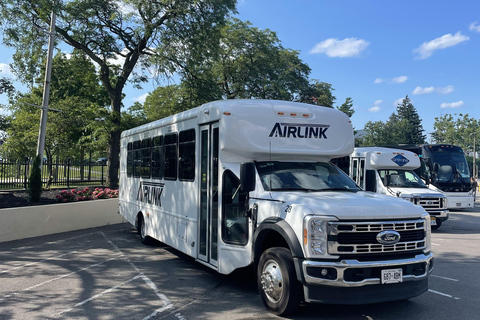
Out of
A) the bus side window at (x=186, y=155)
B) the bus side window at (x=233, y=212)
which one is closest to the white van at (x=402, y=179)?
the bus side window at (x=186, y=155)

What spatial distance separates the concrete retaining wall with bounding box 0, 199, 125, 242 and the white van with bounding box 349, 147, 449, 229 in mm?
8758

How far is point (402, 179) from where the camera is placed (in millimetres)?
13938

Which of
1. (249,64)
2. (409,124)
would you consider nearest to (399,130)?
(409,124)

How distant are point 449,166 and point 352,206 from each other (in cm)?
1630

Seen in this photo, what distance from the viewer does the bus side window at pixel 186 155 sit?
24.5 ft

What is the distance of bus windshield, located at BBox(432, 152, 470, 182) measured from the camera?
18.4m

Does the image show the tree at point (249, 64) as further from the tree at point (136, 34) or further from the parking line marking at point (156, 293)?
Answer: the parking line marking at point (156, 293)

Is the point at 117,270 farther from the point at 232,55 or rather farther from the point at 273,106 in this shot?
the point at 232,55

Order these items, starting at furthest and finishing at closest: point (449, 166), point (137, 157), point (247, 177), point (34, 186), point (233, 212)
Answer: point (449, 166) < point (34, 186) < point (137, 157) < point (233, 212) < point (247, 177)

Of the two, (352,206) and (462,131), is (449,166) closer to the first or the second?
(352,206)

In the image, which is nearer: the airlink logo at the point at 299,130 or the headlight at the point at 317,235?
the headlight at the point at 317,235

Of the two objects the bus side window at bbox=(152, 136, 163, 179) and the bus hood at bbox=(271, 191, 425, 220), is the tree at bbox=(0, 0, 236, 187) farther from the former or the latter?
the bus hood at bbox=(271, 191, 425, 220)

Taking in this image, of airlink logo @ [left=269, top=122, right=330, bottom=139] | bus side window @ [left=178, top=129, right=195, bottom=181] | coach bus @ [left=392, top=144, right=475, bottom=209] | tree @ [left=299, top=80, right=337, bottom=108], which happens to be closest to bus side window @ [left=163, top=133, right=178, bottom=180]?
bus side window @ [left=178, top=129, right=195, bottom=181]

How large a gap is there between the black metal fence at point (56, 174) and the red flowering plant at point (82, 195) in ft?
9.31
